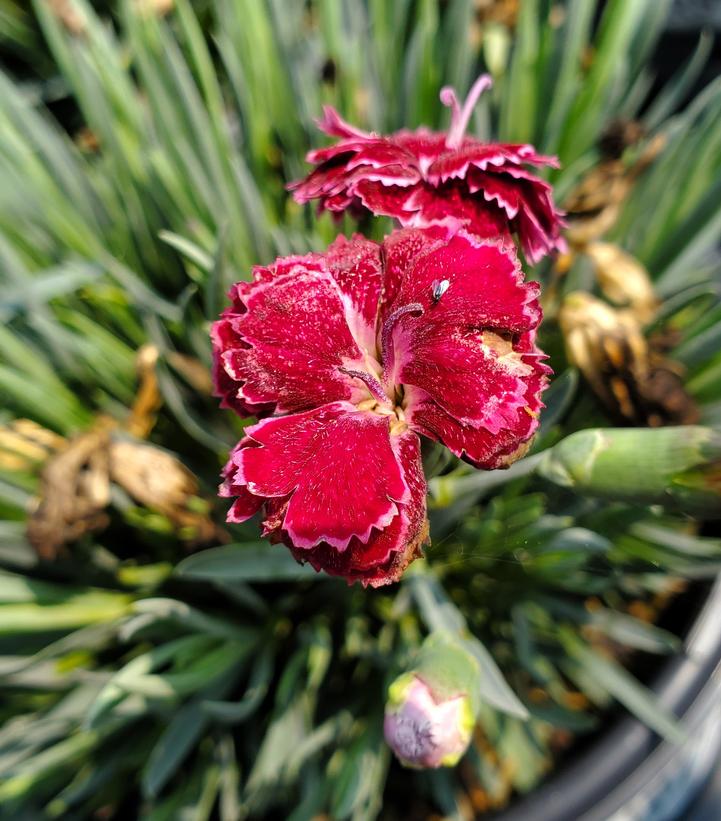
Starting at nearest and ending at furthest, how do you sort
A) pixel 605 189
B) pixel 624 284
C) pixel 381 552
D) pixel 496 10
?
1. pixel 381 552
2. pixel 624 284
3. pixel 605 189
4. pixel 496 10

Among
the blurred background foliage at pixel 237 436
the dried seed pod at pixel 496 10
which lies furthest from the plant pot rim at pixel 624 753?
the dried seed pod at pixel 496 10

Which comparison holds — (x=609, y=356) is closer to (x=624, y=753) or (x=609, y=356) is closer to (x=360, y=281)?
(x=360, y=281)

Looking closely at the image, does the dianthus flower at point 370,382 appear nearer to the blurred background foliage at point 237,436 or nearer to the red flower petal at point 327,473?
the red flower petal at point 327,473

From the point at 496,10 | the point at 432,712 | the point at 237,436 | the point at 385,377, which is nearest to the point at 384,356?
the point at 385,377

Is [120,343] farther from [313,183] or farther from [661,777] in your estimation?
[661,777]

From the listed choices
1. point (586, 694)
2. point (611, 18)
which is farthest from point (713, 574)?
point (611, 18)

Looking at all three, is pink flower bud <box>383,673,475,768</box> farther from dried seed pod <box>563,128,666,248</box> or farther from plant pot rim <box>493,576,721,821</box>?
dried seed pod <box>563,128,666,248</box>
